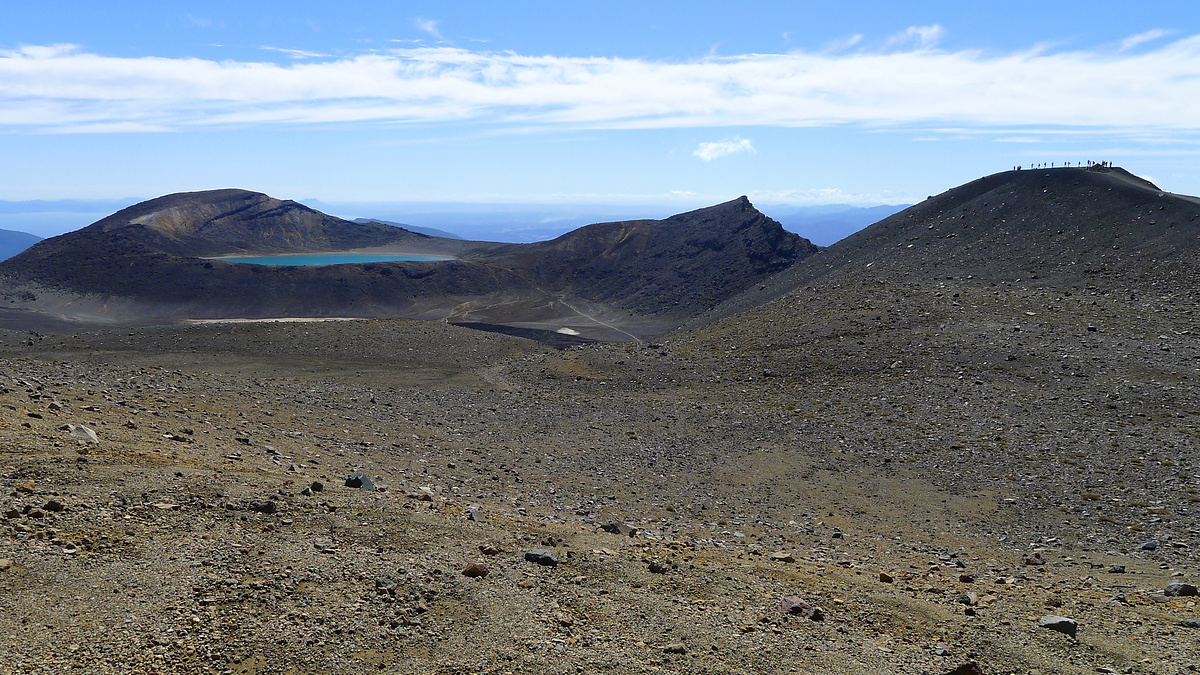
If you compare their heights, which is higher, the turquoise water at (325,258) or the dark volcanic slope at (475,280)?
the turquoise water at (325,258)

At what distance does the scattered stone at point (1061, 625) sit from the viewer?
10.2m

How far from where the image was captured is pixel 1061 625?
1019 centimetres

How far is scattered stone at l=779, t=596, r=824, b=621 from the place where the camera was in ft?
33.4

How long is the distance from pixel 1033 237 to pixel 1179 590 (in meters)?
43.6

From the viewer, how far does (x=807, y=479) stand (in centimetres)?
2100

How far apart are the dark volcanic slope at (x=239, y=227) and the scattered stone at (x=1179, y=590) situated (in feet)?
400

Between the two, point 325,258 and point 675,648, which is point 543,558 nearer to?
point 675,648

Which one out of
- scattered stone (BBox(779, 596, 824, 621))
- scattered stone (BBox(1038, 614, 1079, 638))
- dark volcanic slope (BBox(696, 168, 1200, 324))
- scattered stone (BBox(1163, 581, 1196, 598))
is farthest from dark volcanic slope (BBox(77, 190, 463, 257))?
scattered stone (BBox(1163, 581, 1196, 598))

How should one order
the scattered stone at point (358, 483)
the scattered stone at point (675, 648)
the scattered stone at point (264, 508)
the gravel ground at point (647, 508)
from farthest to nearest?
the scattered stone at point (358, 483)
the scattered stone at point (264, 508)
the scattered stone at point (675, 648)
the gravel ground at point (647, 508)

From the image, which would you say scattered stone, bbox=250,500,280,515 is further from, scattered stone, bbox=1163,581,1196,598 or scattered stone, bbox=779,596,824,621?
scattered stone, bbox=1163,581,1196,598

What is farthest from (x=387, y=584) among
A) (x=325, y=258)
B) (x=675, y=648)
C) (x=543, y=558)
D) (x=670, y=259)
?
(x=325, y=258)

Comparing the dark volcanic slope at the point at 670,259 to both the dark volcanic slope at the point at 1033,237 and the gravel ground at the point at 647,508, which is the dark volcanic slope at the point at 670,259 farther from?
the gravel ground at the point at 647,508

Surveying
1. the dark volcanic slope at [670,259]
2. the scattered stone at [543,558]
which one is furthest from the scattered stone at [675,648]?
the dark volcanic slope at [670,259]

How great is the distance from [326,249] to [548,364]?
101 metres
